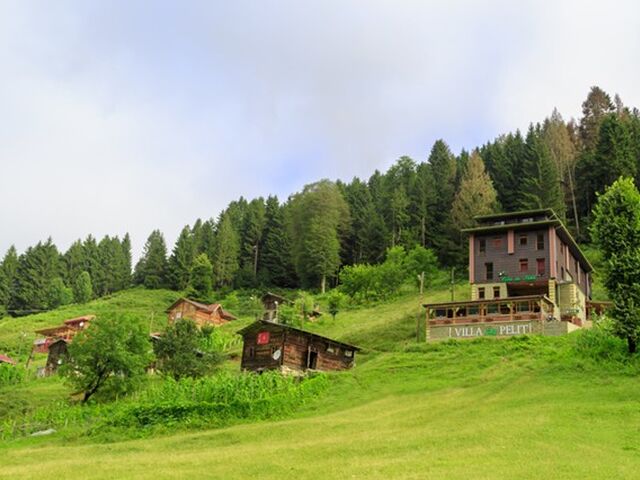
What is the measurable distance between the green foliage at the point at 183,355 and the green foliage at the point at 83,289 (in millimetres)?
80665

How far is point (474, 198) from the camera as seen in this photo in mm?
84688

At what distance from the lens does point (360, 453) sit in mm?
21688

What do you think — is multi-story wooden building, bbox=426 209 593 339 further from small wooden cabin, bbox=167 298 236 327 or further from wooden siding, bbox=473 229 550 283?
small wooden cabin, bbox=167 298 236 327

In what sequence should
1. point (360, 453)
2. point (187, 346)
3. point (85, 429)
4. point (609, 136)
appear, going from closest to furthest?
point (360, 453) → point (85, 429) → point (187, 346) → point (609, 136)

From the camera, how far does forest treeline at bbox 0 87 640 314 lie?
8444 centimetres

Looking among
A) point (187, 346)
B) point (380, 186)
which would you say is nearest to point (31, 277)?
point (380, 186)

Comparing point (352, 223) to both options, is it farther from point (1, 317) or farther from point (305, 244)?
point (1, 317)

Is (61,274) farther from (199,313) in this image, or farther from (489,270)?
(489,270)

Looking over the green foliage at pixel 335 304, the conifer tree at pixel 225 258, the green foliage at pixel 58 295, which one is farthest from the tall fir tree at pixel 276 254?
the green foliage at pixel 58 295

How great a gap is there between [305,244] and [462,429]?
2849 inches

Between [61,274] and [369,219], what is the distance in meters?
66.8

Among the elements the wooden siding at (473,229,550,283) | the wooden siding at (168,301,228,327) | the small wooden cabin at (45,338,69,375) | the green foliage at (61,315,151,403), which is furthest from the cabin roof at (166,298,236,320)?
the green foliage at (61,315,151,403)

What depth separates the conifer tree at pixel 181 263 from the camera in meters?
113

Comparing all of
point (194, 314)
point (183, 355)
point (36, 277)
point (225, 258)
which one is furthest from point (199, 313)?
point (36, 277)
